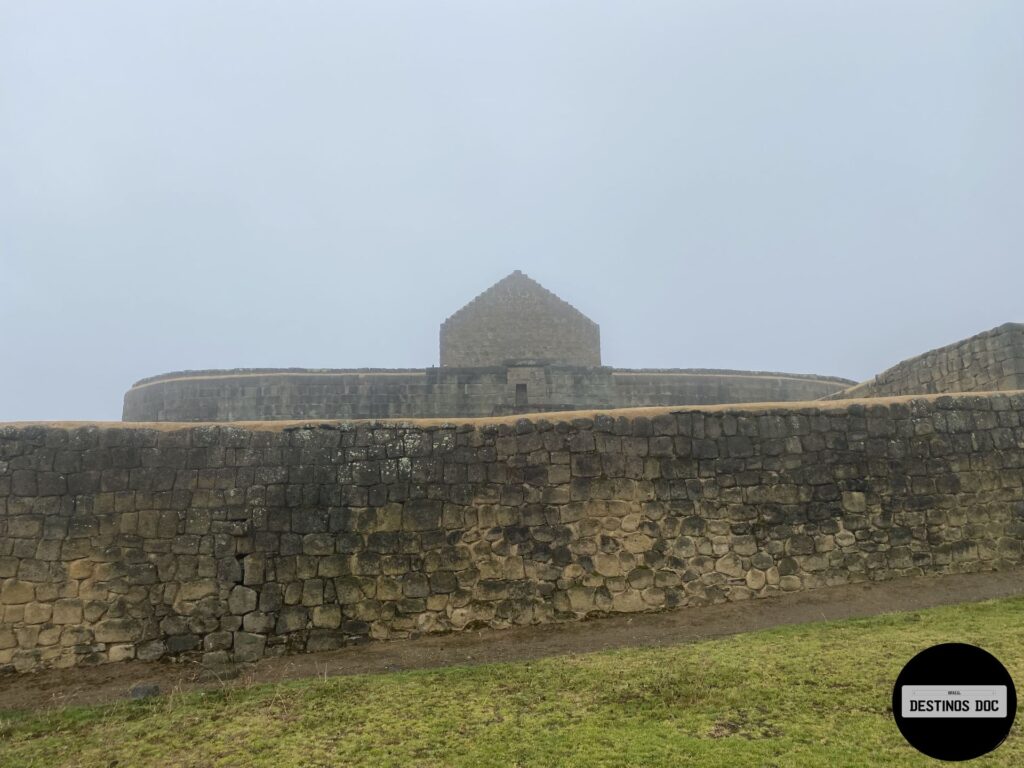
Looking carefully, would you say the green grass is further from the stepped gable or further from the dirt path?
the stepped gable

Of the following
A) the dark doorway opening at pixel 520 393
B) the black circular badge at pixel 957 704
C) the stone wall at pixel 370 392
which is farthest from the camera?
the stone wall at pixel 370 392

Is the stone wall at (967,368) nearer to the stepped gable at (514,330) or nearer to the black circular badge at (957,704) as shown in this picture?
the black circular badge at (957,704)

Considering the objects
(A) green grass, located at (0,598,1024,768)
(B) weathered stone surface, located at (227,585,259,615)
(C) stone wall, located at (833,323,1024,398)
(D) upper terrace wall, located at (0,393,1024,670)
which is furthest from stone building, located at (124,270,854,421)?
(A) green grass, located at (0,598,1024,768)

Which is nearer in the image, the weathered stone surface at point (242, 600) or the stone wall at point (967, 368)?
the weathered stone surface at point (242, 600)

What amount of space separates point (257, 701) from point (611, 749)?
3461mm

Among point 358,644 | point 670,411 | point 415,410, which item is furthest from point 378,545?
point 415,410

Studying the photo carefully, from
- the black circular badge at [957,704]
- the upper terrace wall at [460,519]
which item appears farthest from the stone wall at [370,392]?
the black circular badge at [957,704]

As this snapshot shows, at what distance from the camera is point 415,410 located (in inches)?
834

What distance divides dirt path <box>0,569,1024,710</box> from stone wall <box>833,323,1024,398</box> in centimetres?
413

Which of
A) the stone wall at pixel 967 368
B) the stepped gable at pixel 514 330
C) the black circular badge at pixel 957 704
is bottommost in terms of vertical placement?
the black circular badge at pixel 957 704

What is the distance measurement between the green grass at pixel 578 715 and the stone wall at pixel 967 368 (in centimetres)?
602

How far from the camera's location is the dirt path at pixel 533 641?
7.41m

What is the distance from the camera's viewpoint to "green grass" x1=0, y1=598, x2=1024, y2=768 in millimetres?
4602

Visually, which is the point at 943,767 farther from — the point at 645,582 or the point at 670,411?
the point at 670,411
